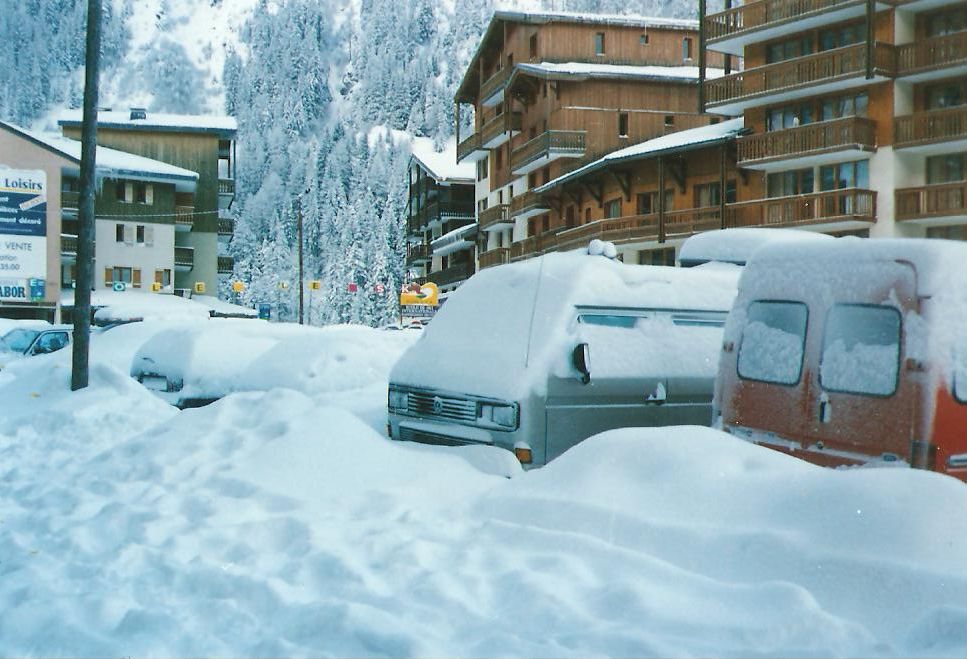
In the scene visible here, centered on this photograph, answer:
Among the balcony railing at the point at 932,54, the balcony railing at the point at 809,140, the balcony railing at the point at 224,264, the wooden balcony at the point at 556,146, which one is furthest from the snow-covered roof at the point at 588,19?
the balcony railing at the point at 224,264

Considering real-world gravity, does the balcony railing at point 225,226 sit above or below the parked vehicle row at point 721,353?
above

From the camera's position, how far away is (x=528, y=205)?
164ft

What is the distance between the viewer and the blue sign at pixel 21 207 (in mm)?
25984

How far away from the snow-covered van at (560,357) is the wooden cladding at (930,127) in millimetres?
22727

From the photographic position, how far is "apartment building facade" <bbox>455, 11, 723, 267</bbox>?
1859 inches

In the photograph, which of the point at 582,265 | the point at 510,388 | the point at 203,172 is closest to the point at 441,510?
the point at 510,388

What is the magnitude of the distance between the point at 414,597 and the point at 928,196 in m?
28.4

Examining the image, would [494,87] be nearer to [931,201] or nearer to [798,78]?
[798,78]

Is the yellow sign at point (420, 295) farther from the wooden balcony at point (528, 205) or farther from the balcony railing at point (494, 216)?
the wooden balcony at point (528, 205)

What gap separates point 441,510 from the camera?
22.1 ft

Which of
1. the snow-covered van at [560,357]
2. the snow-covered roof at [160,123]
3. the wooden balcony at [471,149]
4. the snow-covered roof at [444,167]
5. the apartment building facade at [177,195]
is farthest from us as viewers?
the snow-covered roof at [160,123]

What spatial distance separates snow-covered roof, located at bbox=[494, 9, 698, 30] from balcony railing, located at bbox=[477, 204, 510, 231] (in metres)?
9.88

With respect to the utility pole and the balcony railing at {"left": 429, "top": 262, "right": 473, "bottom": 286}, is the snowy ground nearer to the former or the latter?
the utility pole

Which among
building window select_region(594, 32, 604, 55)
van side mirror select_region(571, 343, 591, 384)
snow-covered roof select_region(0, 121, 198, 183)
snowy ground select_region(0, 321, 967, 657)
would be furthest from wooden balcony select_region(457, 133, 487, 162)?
snowy ground select_region(0, 321, 967, 657)
